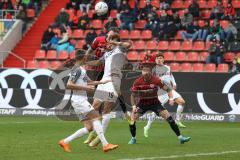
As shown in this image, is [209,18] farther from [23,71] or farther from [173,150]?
[173,150]

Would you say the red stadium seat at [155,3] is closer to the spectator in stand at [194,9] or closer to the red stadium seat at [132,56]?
the spectator in stand at [194,9]

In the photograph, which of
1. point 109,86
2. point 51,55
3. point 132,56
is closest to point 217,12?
point 132,56

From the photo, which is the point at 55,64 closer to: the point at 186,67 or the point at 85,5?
the point at 85,5

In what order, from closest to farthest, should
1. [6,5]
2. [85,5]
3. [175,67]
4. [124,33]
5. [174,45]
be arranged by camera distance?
[175,67]
[174,45]
[124,33]
[85,5]
[6,5]

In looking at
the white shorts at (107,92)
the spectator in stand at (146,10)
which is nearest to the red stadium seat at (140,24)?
the spectator in stand at (146,10)

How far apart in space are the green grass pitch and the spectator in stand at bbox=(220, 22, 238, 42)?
714 cm

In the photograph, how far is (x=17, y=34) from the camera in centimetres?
3641

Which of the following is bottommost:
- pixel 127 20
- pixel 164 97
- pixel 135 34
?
pixel 164 97

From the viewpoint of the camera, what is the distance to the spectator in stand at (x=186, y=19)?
104ft

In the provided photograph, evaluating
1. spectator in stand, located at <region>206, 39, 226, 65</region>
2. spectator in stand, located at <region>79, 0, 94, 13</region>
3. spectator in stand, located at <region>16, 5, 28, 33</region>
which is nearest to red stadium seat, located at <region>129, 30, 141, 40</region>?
spectator in stand, located at <region>79, 0, 94, 13</region>

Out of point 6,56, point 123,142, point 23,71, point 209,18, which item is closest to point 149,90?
point 123,142

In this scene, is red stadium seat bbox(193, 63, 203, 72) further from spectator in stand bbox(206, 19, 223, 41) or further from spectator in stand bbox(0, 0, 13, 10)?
spectator in stand bbox(0, 0, 13, 10)

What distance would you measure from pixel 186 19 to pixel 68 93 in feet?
26.6

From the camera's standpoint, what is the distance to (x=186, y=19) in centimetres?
3200
